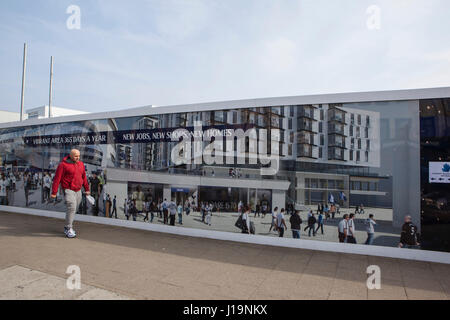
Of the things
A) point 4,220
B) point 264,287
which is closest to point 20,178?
point 4,220

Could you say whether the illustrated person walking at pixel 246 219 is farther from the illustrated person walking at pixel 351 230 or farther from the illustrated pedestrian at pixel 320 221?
the illustrated person walking at pixel 351 230

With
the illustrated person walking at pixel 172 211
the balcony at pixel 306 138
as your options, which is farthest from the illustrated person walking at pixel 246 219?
the balcony at pixel 306 138

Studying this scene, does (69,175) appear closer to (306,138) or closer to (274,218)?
(274,218)

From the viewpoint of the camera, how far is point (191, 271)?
4148mm

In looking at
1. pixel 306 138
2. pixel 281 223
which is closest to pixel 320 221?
pixel 281 223

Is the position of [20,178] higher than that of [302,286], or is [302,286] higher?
[20,178]

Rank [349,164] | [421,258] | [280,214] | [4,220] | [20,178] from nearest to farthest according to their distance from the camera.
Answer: [421,258] < [349,164] < [280,214] < [4,220] < [20,178]

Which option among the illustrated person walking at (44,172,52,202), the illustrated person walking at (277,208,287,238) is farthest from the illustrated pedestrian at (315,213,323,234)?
the illustrated person walking at (44,172,52,202)

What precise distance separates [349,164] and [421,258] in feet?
7.05

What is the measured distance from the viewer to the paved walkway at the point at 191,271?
3.41m

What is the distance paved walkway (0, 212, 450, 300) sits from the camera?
3412mm

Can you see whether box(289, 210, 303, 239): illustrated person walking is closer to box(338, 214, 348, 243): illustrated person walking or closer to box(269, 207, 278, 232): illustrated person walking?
box(269, 207, 278, 232): illustrated person walking
